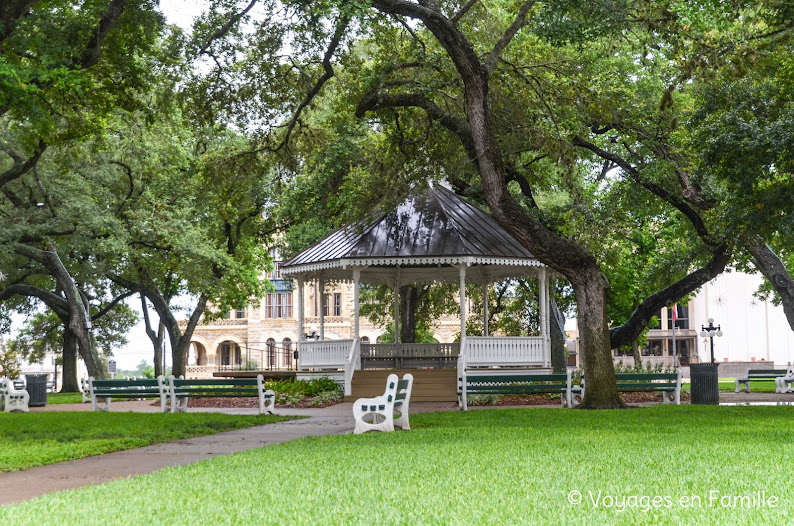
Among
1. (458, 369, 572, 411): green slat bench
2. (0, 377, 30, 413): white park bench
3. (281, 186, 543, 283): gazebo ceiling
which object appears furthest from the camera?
(281, 186, 543, 283): gazebo ceiling

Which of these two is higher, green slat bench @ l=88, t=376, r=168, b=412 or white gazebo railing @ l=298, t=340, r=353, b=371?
white gazebo railing @ l=298, t=340, r=353, b=371

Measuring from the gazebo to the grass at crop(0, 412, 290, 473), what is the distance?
7374 mm

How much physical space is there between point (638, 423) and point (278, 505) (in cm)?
828

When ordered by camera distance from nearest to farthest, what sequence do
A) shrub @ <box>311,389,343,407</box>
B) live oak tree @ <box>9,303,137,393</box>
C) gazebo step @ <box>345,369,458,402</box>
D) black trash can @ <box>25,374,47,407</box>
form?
shrub @ <box>311,389,343,407</box>, gazebo step @ <box>345,369,458,402</box>, black trash can @ <box>25,374,47,407</box>, live oak tree @ <box>9,303,137,393</box>

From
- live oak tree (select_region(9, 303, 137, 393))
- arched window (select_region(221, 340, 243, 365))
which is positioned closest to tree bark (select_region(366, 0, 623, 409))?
live oak tree (select_region(9, 303, 137, 393))

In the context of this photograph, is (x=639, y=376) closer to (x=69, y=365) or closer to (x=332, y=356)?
(x=332, y=356)

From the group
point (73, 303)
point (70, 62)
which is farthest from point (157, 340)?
point (70, 62)

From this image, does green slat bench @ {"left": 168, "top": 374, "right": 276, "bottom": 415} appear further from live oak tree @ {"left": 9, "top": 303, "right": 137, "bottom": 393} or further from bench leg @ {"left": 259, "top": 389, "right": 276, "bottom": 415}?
live oak tree @ {"left": 9, "top": 303, "right": 137, "bottom": 393}

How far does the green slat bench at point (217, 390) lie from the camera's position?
19094 mm

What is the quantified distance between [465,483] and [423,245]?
686 inches

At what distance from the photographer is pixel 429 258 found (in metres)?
24.0

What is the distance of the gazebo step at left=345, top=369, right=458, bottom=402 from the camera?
24.1m

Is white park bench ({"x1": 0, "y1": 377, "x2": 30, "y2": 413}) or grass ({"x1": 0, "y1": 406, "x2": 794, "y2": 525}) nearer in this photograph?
grass ({"x1": 0, "y1": 406, "x2": 794, "y2": 525})

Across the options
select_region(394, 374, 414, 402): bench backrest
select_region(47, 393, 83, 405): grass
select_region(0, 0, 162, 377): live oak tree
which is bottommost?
select_region(47, 393, 83, 405): grass
